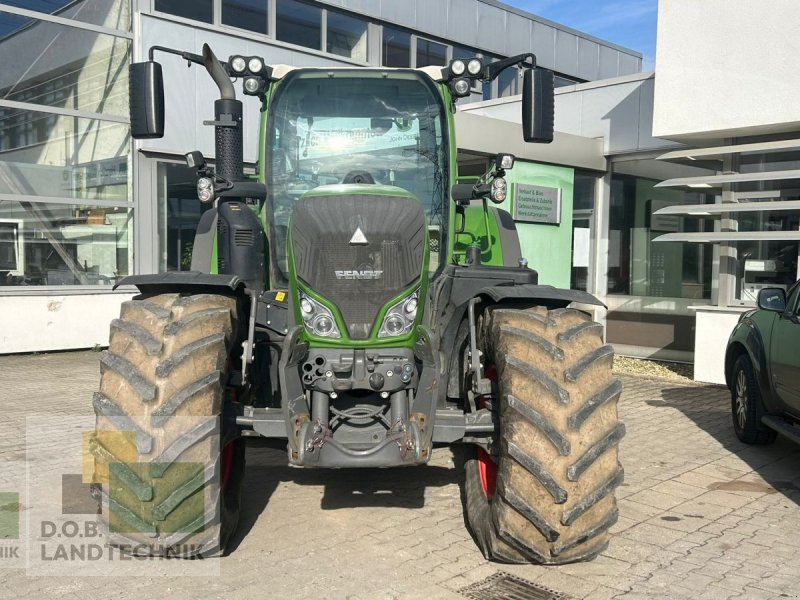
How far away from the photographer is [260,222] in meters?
5.48

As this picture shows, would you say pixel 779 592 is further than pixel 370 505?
No

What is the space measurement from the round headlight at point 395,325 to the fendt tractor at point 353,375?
13 millimetres

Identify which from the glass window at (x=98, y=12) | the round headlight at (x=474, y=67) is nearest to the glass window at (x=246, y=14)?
the glass window at (x=98, y=12)

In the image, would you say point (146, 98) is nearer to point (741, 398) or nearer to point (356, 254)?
point (356, 254)

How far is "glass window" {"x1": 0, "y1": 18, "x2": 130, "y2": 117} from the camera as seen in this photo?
1301 centimetres

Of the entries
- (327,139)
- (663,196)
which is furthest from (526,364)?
(663,196)

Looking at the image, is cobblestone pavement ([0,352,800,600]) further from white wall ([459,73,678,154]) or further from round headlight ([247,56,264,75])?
white wall ([459,73,678,154])

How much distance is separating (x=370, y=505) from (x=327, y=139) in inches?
95.7

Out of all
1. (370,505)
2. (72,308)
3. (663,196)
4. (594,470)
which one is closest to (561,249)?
(663,196)

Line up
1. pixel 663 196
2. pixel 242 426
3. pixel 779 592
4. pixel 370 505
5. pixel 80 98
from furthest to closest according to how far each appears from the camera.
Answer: pixel 80 98 < pixel 663 196 < pixel 370 505 < pixel 242 426 < pixel 779 592

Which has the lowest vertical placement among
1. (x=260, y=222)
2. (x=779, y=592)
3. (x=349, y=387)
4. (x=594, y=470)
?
(x=779, y=592)

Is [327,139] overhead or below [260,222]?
overhead

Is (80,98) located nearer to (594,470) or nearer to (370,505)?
(370,505)

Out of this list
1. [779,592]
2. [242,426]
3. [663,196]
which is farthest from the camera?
[663,196]
